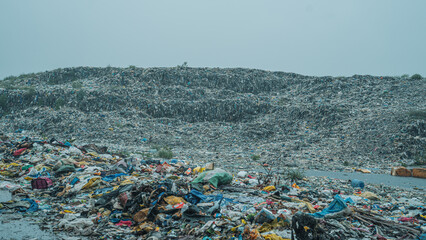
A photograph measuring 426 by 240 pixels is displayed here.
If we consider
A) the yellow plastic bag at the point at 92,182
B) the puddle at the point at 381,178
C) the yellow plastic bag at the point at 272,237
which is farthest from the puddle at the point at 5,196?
the puddle at the point at 381,178

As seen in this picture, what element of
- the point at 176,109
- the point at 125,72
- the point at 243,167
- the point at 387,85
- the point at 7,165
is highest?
the point at 125,72

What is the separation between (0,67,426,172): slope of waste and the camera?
11.6 meters

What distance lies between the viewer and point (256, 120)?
58.2 feet

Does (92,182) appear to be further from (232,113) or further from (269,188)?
(232,113)

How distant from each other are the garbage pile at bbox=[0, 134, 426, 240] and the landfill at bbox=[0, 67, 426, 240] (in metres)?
0.02

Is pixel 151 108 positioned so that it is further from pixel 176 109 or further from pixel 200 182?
pixel 200 182

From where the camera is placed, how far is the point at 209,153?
11633mm

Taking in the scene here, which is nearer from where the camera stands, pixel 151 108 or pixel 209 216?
pixel 209 216

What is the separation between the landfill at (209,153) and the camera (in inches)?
145

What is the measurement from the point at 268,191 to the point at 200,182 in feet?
4.67

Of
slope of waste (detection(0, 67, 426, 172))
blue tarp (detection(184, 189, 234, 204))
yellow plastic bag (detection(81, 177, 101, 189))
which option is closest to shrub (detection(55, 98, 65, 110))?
slope of waste (detection(0, 67, 426, 172))

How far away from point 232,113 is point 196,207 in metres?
15.0

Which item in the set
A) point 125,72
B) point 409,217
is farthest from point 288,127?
point 125,72

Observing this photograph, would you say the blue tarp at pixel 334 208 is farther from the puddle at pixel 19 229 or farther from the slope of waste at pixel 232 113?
the slope of waste at pixel 232 113
